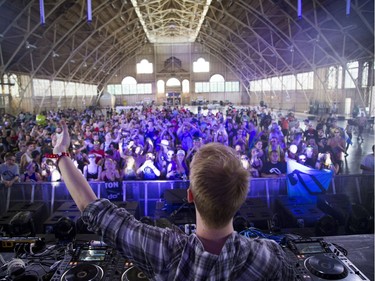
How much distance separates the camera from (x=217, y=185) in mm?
1108

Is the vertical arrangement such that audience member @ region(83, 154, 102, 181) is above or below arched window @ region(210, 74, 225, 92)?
below

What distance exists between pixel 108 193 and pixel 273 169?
3638 mm

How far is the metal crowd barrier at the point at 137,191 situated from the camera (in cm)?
584

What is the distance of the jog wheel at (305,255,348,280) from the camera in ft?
7.25

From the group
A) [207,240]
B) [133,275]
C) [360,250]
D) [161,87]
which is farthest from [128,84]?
[207,240]

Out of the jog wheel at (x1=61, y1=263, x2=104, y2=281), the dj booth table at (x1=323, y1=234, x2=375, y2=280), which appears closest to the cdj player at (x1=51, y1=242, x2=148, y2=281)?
the jog wheel at (x1=61, y1=263, x2=104, y2=281)

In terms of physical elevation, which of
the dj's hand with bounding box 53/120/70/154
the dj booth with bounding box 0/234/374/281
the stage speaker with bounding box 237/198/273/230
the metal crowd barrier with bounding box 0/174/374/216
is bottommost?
the metal crowd barrier with bounding box 0/174/374/216

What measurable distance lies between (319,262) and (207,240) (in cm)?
159

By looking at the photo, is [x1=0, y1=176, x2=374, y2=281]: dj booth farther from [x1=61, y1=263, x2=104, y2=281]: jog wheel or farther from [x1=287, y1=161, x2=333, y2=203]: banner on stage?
[x1=287, y1=161, x2=333, y2=203]: banner on stage

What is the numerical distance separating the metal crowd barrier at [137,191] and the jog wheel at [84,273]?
11.4 ft

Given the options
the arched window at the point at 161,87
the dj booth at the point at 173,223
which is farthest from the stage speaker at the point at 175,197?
the arched window at the point at 161,87

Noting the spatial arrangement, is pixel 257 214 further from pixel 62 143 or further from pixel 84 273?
pixel 62 143

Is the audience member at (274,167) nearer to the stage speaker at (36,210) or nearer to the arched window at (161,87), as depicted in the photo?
the stage speaker at (36,210)

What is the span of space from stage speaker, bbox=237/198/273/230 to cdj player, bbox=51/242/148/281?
1728 mm
